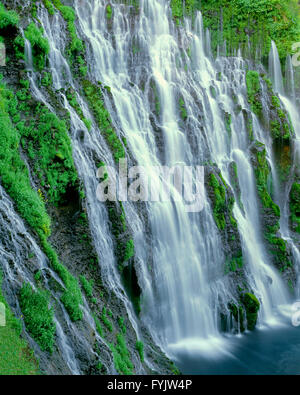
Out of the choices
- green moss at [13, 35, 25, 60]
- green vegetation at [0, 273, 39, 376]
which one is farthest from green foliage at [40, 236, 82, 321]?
green moss at [13, 35, 25, 60]

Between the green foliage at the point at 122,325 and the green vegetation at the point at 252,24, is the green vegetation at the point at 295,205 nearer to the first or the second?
the green vegetation at the point at 252,24

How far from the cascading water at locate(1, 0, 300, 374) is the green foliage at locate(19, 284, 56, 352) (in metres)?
0.45

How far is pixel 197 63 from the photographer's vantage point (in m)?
24.0

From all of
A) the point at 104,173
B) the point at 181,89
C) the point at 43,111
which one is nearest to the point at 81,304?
the point at 104,173

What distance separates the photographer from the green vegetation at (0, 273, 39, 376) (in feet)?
19.1

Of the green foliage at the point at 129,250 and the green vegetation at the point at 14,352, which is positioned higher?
the green foliage at the point at 129,250

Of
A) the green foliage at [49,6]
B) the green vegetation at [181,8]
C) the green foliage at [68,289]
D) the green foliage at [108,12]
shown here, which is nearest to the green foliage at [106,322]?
the green foliage at [68,289]

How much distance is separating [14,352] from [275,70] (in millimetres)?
27237

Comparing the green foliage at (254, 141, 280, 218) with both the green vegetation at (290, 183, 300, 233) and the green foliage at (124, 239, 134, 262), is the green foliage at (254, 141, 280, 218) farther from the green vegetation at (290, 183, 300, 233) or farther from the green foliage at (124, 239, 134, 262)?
the green foliage at (124, 239, 134, 262)

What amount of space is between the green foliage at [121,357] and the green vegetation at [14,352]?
2642 mm

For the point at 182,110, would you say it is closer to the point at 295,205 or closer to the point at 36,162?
the point at 295,205

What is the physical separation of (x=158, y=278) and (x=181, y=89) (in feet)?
34.9

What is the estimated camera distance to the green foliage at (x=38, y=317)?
665 centimetres
